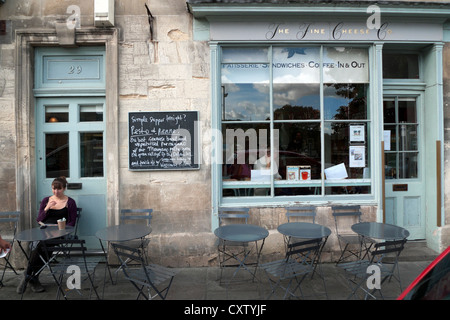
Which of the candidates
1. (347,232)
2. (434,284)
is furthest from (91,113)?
(434,284)

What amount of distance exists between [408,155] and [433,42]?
1974 millimetres

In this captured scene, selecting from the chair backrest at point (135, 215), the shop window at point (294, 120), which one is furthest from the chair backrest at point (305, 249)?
the chair backrest at point (135, 215)

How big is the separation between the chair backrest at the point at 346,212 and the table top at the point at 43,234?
13.3 feet

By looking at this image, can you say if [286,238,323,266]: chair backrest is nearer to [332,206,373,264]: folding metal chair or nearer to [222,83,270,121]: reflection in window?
[332,206,373,264]: folding metal chair

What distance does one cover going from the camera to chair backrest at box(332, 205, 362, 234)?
4917mm

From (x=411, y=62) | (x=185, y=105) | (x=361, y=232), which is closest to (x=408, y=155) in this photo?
(x=411, y=62)

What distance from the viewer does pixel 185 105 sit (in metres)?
4.91

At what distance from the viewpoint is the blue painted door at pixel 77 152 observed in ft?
16.8

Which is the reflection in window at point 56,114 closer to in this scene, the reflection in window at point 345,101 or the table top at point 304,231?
the table top at point 304,231

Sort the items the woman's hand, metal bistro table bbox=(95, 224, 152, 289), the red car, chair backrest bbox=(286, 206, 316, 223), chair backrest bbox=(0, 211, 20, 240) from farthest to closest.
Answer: chair backrest bbox=(286, 206, 316, 223), chair backrest bbox=(0, 211, 20, 240), the woman's hand, metal bistro table bbox=(95, 224, 152, 289), the red car

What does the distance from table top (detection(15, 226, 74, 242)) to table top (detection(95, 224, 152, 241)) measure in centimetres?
43

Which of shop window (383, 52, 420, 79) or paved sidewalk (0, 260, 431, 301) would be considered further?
shop window (383, 52, 420, 79)

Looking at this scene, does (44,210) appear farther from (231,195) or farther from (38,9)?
(38,9)

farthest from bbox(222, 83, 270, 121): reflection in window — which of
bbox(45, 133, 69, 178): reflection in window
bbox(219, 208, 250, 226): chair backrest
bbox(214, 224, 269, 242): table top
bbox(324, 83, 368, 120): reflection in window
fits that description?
bbox(45, 133, 69, 178): reflection in window
